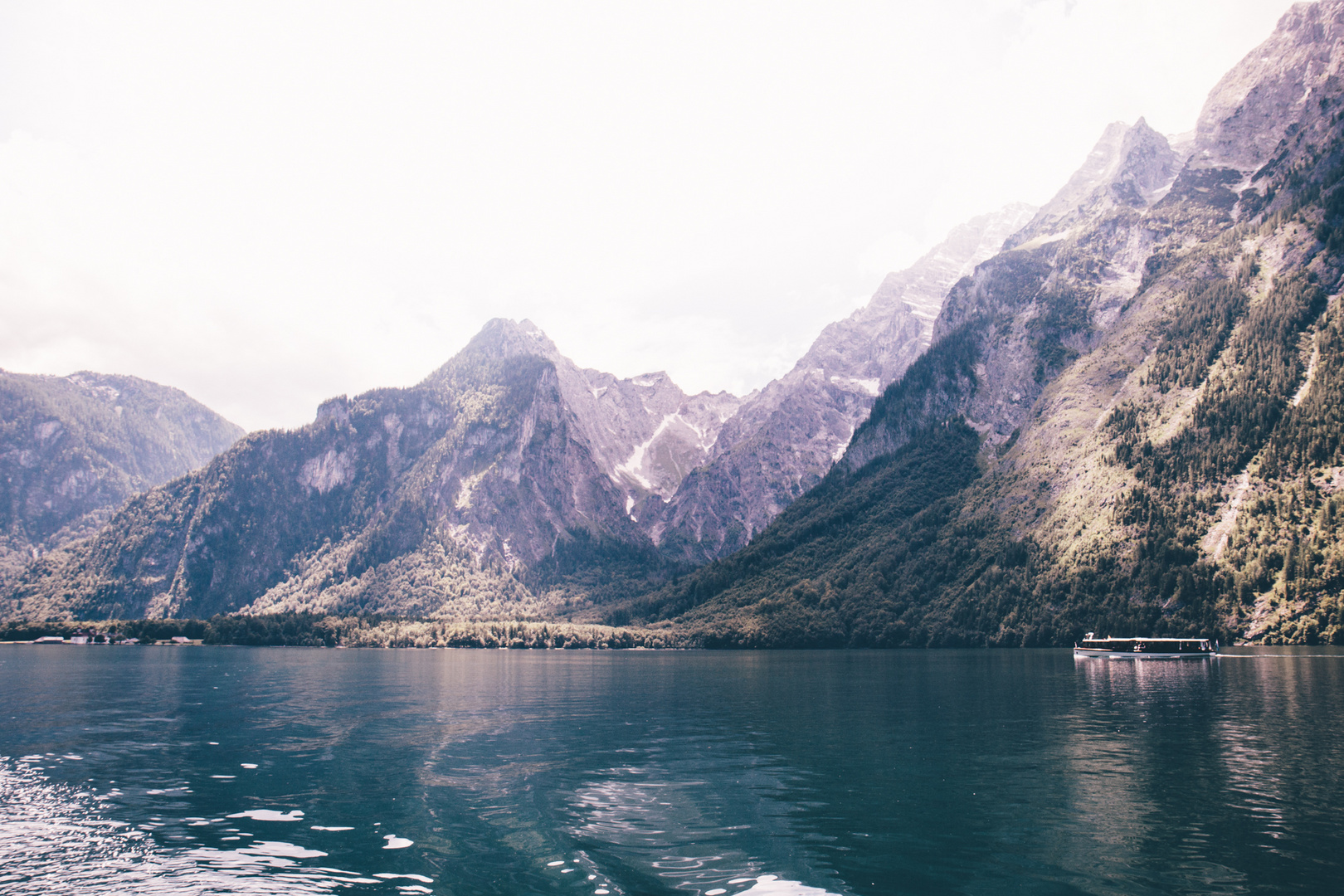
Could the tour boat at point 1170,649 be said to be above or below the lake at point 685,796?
below

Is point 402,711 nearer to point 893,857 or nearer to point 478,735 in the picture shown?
point 478,735

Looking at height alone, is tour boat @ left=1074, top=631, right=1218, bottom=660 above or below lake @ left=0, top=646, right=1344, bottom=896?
below

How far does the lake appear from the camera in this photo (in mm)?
35875

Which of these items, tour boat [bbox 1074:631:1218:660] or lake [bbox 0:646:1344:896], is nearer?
lake [bbox 0:646:1344:896]

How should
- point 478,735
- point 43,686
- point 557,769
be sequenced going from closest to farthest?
point 557,769 → point 478,735 → point 43,686

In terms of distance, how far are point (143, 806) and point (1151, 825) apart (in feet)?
194

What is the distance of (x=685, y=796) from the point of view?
5197 centimetres

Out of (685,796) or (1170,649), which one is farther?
(1170,649)

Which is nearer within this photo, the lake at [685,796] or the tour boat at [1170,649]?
the lake at [685,796]

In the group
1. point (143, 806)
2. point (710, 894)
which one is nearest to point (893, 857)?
point (710, 894)

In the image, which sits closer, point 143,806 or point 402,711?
point 143,806

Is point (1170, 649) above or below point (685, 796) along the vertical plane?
below

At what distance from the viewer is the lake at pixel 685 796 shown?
3588 centimetres

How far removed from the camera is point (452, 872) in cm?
3644
